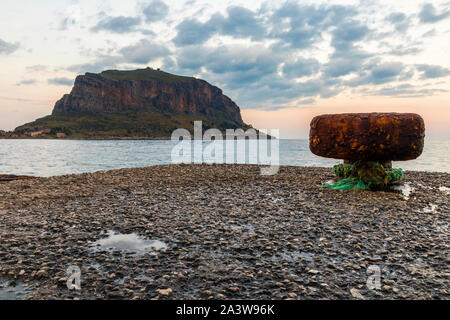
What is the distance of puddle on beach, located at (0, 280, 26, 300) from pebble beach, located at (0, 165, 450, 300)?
19 millimetres

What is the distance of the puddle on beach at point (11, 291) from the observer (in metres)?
5.51

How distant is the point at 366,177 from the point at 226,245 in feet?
36.5

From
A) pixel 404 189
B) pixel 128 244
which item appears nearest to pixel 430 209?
pixel 404 189

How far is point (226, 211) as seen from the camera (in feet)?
39.3

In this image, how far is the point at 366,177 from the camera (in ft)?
52.9

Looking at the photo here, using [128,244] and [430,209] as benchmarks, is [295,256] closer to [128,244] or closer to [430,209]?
[128,244]

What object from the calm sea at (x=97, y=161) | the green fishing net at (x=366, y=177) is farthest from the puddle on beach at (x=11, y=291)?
the calm sea at (x=97, y=161)

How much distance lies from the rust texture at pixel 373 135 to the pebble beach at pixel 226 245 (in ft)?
7.02

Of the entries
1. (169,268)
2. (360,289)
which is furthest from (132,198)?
(360,289)

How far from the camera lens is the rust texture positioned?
47.3 feet

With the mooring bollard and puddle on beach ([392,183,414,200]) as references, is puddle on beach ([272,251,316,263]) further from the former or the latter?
puddle on beach ([392,183,414,200])

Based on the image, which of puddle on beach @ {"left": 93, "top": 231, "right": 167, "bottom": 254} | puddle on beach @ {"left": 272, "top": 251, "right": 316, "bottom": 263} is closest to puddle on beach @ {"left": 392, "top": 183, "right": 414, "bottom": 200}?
puddle on beach @ {"left": 272, "top": 251, "right": 316, "bottom": 263}

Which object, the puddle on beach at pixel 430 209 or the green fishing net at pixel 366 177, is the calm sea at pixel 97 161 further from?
the puddle on beach at pixel 430 209
